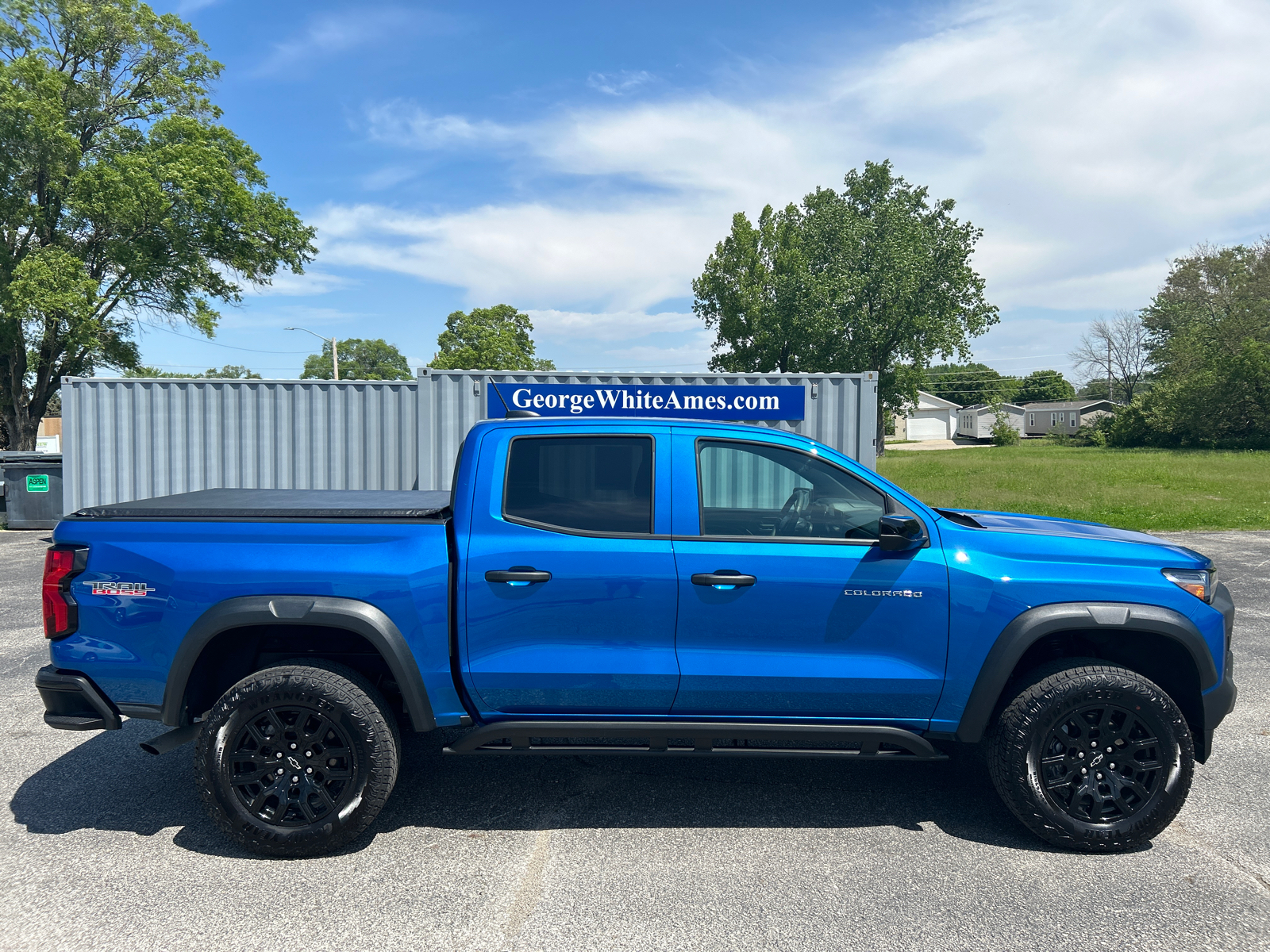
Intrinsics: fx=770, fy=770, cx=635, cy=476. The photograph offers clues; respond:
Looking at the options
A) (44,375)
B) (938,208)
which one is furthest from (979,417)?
(44,375)

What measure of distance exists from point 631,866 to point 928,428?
107 meters

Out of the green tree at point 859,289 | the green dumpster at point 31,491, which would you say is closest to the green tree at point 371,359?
the green tree at point 859,289

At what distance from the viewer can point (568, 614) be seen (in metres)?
3.25

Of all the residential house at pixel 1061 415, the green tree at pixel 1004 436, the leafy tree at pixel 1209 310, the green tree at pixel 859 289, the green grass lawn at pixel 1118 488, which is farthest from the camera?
the residential house at pixel 1061 415

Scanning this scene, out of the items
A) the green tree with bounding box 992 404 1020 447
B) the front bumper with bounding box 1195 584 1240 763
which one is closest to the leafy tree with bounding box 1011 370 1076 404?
the green tree with bounding box 992 404 1020 447

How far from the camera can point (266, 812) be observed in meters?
3.22

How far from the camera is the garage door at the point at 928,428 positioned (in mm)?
100625

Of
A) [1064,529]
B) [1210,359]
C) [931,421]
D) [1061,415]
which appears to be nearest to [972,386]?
[931,421]

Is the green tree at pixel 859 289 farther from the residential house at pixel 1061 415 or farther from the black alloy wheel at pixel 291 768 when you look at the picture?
the residential house at pixel 1061 415

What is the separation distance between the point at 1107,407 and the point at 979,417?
16.6 meters

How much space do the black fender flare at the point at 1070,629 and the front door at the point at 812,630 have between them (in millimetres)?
200

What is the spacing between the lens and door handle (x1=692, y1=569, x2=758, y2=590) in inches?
127

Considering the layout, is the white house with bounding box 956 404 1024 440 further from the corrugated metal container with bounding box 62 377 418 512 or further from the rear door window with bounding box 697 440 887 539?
the rear door window with bounding box 697 440 887 539

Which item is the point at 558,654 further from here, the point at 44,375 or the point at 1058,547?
the point at 44,375
